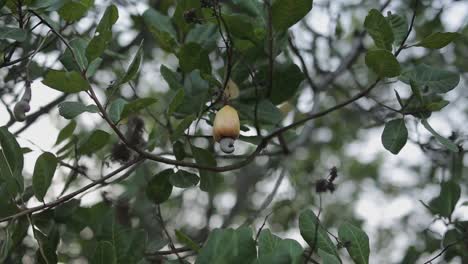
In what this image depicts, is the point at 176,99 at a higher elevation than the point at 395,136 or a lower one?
higher

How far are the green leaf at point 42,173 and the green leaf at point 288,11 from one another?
471 millimetres

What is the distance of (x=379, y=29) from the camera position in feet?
3.40

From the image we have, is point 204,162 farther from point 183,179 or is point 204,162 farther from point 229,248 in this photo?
point 229,248

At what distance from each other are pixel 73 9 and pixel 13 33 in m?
0.18

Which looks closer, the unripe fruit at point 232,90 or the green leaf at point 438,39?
the green leaf at point 438,39

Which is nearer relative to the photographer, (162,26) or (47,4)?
(47,4)

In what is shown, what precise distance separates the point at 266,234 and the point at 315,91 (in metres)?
0.92

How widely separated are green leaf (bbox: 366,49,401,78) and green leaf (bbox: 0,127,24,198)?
639mm

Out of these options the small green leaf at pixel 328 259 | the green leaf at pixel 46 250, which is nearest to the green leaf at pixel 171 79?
the green leaf at pixel 46 250

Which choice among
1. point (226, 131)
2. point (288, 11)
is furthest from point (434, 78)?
point (226, 131)

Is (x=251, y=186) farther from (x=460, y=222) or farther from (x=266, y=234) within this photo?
(x=266, y=234)

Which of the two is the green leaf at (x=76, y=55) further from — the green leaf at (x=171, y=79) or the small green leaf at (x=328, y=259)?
the small green leaf at (x=328, y=259)

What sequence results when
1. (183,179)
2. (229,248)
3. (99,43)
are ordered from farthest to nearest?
1. (183,179)
2. (99,43)
3. (229,248)

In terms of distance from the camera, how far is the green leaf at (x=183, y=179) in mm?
1170
